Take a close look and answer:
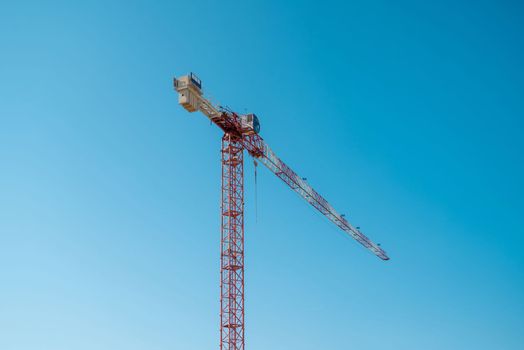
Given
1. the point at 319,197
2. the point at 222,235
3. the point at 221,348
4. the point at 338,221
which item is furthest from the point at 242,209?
the point at 338,221

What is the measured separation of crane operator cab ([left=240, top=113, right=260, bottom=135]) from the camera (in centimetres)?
5894

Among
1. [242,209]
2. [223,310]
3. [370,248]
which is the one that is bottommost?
[223,310]

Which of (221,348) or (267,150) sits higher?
(267,150)

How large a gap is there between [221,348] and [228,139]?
2123 cm

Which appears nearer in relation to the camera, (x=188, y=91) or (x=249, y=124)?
(x=188, y=91)

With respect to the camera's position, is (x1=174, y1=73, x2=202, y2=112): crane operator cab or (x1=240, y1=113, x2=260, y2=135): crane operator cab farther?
(x1=240, y1=113, x2=260, y2=135): crane operator cab

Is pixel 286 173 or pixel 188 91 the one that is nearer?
pixel 188 91

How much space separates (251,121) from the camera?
5903cm

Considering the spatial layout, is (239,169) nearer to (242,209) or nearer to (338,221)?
(242,209)

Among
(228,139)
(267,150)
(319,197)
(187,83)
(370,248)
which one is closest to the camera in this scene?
(187,83)

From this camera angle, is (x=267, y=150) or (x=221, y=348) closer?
(x=221, y=348)

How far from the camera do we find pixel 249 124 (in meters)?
59.0

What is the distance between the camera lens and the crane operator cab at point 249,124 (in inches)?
2320

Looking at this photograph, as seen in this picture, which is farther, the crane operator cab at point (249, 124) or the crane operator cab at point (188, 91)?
the crane operator cab at point (249, 124)
